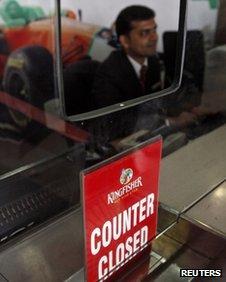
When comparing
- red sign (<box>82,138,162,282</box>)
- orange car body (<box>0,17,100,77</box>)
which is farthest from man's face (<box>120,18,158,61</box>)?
red sign (<box>82,138,162,282</box>)

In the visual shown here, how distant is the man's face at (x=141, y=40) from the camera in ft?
3.70

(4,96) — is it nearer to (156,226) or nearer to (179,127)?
(179,127)

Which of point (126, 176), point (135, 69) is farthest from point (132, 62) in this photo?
point (126, 176)

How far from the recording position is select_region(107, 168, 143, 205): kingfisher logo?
1.82 ft

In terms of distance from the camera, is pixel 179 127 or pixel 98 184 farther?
pixel 179 127

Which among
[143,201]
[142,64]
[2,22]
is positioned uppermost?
[2,22]

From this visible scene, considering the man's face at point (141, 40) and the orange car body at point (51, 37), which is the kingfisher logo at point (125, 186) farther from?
the man's face at point (141, 40)

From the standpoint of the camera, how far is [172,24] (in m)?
1.04

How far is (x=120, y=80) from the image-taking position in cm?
114

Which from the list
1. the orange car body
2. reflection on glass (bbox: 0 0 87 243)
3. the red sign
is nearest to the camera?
the red sign

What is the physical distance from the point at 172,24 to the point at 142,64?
7.1 inches

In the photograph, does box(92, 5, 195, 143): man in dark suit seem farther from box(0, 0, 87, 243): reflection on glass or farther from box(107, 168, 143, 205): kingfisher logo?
box(107, 168, 143, 205): kingfisher logo

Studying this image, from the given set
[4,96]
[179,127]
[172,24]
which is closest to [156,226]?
[179,127]

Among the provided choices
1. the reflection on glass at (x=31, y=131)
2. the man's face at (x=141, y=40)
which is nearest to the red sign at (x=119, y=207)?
the reflection on glass at (x=31, y=131)
